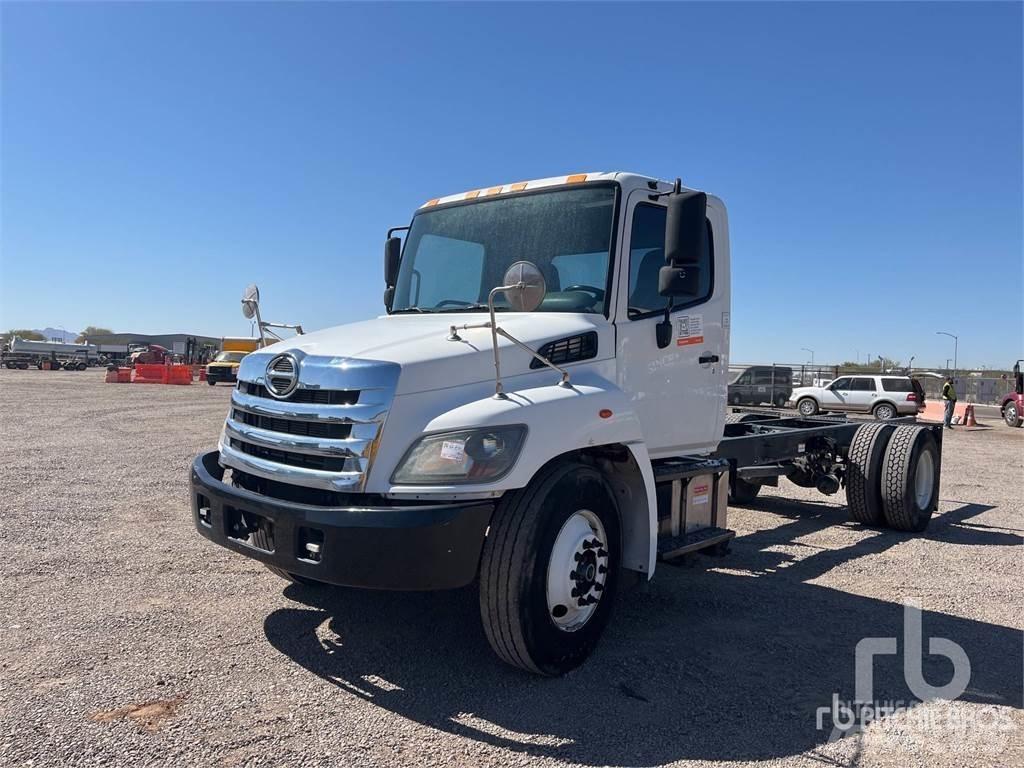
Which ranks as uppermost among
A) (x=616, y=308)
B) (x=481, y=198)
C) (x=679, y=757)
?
(x=481, y=198)

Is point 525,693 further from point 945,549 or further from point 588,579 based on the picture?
point 945,549

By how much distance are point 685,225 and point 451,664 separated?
265 cm

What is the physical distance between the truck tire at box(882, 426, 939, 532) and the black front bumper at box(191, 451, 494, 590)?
19.0 feet

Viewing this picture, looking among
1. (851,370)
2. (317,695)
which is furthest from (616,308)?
(851,370)

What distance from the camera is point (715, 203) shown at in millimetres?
5406

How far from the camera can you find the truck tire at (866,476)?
26.0 feet

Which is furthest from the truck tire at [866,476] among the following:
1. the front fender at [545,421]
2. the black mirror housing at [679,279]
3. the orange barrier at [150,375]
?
the orange barrier at [150,375]

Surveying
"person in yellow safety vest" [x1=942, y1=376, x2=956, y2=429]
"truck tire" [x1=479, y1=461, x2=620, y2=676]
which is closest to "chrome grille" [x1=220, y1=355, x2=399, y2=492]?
"truck tire" [x1=479, y1=461, x2=620, y2=676]

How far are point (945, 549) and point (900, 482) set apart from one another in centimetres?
79

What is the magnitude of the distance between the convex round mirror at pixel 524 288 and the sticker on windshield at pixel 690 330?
1.56 m

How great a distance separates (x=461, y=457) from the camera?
347cm

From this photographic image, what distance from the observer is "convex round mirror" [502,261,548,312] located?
3697 mm

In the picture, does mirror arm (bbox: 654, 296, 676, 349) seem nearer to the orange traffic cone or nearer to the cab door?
the cab door

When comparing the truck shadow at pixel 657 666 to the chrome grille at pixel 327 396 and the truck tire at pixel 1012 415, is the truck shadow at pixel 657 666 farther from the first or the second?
the truck tire at pixel 1012 415
